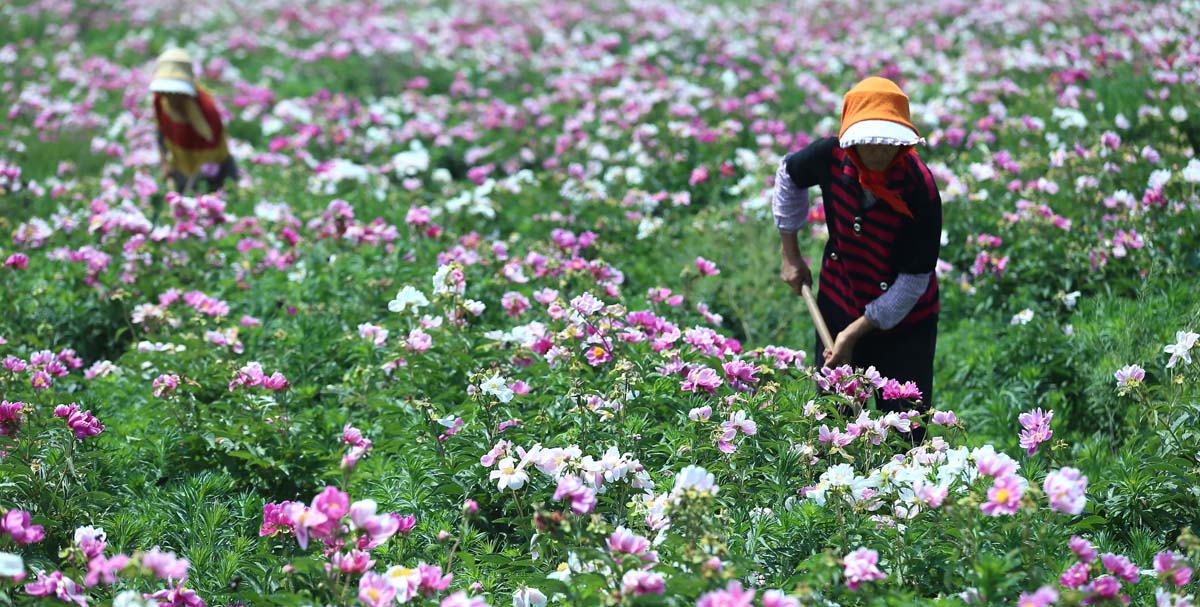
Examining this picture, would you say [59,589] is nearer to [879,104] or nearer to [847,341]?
[847,341]

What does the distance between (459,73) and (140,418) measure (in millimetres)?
6202

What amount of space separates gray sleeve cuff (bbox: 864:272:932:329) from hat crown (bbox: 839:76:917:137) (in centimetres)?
50

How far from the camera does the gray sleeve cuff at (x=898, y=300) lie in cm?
328

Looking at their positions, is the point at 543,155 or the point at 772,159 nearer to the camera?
the point at 772,159

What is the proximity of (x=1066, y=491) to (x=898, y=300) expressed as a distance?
114 centimetres

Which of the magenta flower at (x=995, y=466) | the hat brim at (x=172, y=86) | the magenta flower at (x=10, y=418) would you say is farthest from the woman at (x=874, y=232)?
the hat brim at (x=172, y=86)

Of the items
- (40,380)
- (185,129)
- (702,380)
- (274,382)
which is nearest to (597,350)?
(702,380)

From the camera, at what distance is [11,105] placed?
894 cm

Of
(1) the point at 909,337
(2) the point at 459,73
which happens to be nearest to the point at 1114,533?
(1) the point at 909,337

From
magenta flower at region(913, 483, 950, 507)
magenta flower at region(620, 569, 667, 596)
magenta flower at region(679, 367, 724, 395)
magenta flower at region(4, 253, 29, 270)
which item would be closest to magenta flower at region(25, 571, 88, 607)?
magenta flower at region(620, 569, 667, 596)

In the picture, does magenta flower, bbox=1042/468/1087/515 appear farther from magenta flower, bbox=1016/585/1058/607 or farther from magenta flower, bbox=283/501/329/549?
magenta flower, bbox=283/501/329/549

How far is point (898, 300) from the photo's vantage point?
3.29m

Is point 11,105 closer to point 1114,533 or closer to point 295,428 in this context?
point 295,428

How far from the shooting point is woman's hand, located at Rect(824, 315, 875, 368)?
3379mm
